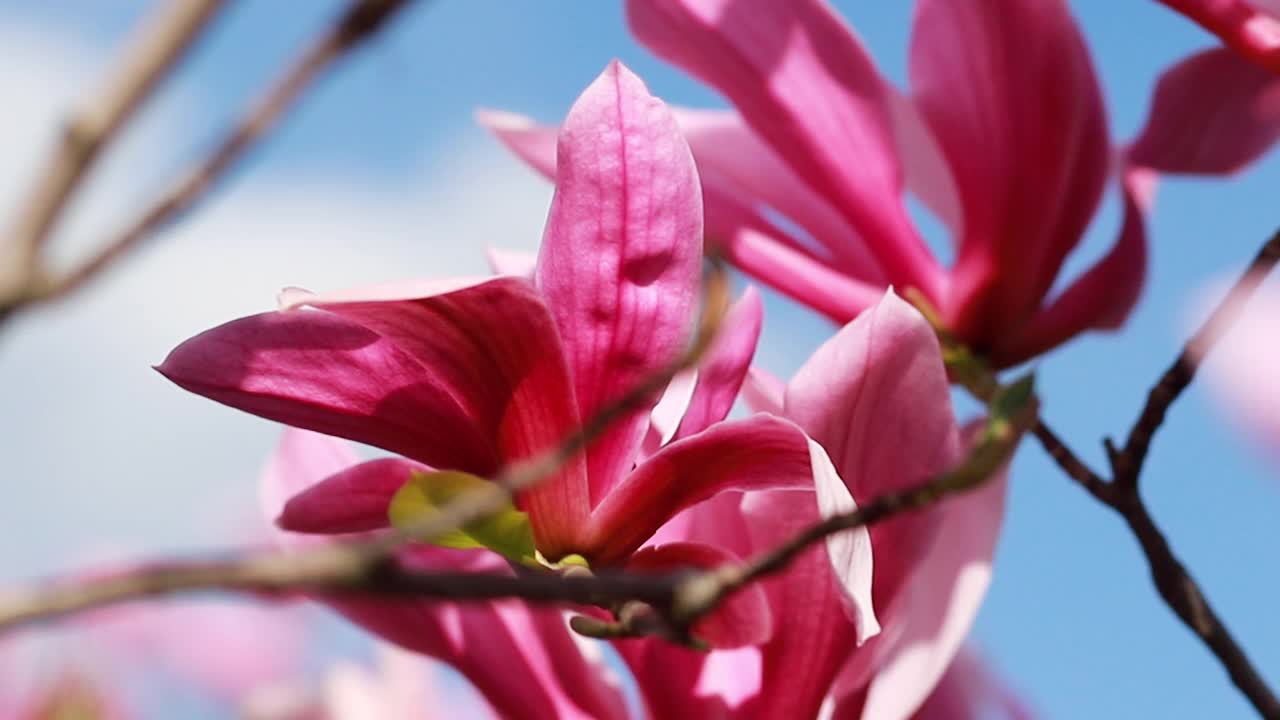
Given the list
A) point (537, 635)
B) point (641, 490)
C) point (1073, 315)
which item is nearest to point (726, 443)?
point (641, 490)

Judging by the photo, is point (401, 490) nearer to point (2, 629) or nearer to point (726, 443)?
point (726, 443)

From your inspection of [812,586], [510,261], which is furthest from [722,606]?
[510,261]

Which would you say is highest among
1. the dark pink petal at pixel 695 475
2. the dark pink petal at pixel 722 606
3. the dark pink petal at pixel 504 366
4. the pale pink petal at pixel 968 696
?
the dark pink petal at pixel 504 366

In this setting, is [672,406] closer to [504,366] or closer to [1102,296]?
[504,366]

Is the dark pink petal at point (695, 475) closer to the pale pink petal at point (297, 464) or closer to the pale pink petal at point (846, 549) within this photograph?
the pale pink petal at point (846, 549)

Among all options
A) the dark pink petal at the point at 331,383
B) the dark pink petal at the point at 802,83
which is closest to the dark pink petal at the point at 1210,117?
the dark pink petal at the point at 802,83

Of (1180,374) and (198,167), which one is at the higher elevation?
(198,167)
